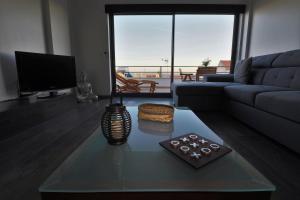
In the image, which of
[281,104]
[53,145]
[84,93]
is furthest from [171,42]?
[53,145]

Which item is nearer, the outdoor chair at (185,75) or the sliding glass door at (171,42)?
the sliding glass door at (171,42)

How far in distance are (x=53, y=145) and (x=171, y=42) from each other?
3.18 metres

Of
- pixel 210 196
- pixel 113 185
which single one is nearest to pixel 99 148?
pixel 113 185

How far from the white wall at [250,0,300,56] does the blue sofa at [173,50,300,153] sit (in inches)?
15.0

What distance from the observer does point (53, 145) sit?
158 cm

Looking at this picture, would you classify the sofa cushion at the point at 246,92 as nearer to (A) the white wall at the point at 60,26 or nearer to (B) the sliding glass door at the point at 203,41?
(B) the sliding glass door at the point at 203,41

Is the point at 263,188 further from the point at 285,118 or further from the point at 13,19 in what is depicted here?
the point at 13,19

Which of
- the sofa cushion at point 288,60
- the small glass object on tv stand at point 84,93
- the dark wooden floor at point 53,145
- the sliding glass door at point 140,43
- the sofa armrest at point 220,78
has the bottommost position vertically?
the dark wooden floor at point 53,145

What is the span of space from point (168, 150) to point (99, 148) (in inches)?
13.0

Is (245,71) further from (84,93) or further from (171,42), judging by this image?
(84,93)

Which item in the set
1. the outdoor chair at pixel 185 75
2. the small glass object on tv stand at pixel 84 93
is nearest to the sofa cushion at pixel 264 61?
the outdoor chair at pixel 185 75

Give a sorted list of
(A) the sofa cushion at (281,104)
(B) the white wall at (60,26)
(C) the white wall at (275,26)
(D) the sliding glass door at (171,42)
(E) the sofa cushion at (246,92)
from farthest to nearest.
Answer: (D) the sliding glass door at (171,42) → (B) the white wall at (60,26) → (C) the white wall at (275,26) → (E) the sofa cushion at (246,92) → (A) the sofa cushion at (281,104)

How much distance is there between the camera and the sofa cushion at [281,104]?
1.35 metres

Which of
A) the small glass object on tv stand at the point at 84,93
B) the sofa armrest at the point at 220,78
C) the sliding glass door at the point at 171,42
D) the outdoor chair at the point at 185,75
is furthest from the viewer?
the outdoor chair at the point at 185,75
